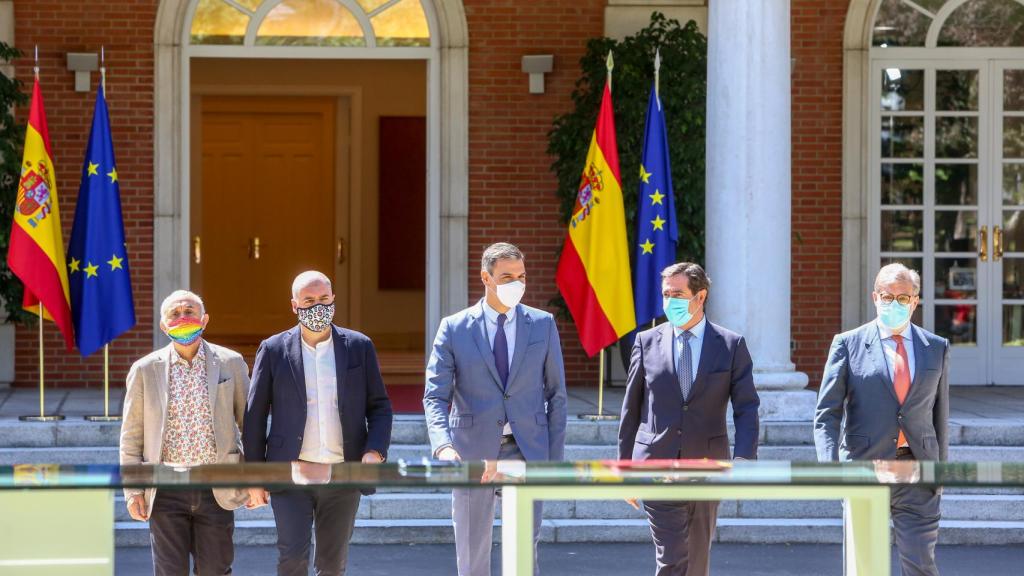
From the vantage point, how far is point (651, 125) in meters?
9.26

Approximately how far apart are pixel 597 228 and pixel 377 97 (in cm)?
641

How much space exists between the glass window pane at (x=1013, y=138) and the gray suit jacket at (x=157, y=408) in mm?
7910

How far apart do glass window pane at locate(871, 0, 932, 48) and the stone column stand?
2669 mm

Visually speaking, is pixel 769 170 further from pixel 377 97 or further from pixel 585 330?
pixel 377 97

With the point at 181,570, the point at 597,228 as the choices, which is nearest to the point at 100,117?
the point at 597,228

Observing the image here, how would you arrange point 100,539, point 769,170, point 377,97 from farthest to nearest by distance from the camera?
point 377,97 < point 769,170 < point 100,539

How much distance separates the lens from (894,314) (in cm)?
566

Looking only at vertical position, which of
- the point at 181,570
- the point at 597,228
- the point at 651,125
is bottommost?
the point at 181,570

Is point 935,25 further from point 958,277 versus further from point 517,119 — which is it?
point 517,119

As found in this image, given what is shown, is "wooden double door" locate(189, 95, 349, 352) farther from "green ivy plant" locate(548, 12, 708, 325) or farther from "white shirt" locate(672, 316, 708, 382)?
"white shirt" locate(672, 316, 708, 382)

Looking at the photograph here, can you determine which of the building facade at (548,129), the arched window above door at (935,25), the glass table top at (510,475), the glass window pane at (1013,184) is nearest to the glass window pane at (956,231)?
the building facade at (548,129)

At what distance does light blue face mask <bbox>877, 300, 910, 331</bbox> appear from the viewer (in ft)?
18.5

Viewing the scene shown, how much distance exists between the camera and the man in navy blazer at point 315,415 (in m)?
5.39

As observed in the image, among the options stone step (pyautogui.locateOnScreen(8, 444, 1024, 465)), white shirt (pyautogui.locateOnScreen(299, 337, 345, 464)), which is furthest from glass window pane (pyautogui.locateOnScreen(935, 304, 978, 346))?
white shirt (pyautogui.locateOnScreen(299, 337, 345, 464))
